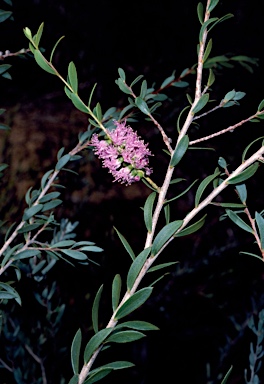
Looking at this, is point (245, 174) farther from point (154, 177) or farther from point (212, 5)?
point (154, 177)

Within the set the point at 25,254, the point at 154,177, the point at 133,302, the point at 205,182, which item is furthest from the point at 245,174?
the point at 154,177

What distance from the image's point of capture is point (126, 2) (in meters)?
2.58

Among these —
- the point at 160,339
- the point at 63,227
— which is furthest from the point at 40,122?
the point at 63,227

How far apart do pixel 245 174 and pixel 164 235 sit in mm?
92

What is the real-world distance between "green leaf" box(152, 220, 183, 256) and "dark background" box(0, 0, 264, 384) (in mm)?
405

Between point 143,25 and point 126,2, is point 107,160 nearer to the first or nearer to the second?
point 143,25

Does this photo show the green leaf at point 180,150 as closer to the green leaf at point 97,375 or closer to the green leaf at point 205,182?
the green leaf at point 205,182

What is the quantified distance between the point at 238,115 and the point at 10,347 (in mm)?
1611

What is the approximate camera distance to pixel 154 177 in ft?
6.17

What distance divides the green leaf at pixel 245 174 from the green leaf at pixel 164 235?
6 centimetres

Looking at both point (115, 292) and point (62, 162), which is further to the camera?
point (62, 162)

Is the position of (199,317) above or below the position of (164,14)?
below

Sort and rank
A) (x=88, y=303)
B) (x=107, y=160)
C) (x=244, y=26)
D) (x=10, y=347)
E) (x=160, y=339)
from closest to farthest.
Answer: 1. (x=107, y=160)
2. (x=10, y=347)
3. (x=88, y=303)
4. (x=160, y=339)
5. (x=244, y=26)

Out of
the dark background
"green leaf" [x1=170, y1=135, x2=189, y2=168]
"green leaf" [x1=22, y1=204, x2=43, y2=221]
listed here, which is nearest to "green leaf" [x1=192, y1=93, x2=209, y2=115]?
"green leaf" [x1=170, y1=135, x2=189, y2=168]
